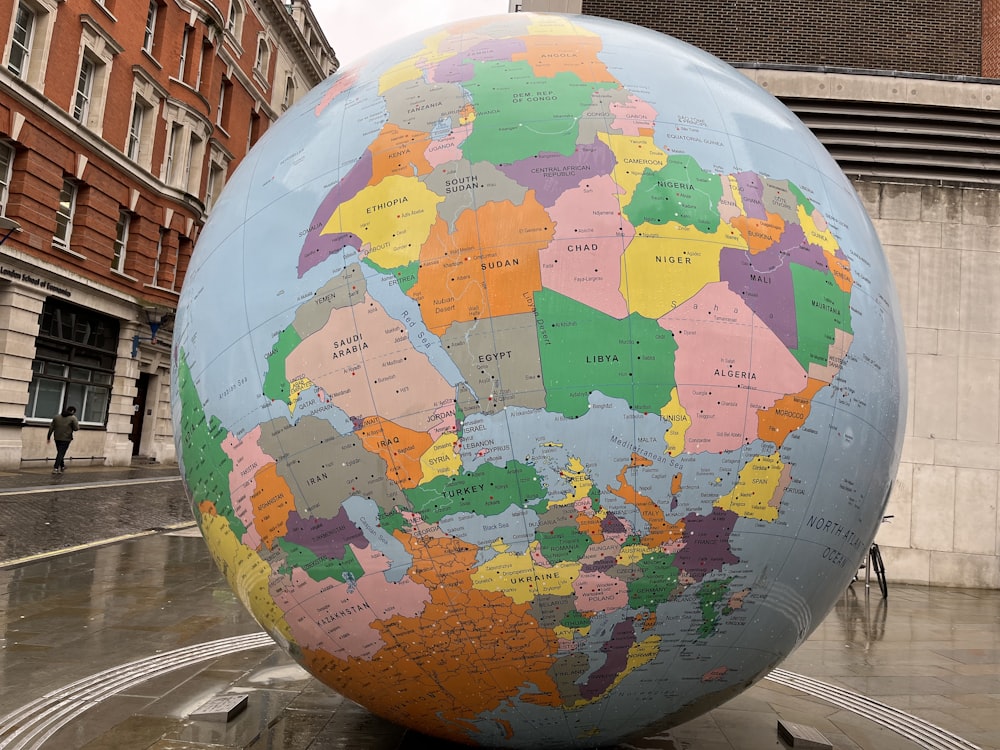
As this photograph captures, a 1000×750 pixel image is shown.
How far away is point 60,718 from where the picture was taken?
3639mm

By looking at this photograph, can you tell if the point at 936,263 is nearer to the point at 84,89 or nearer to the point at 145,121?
the point at 84,89

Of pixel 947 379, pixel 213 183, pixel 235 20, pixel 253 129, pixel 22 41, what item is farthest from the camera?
pixel 253 129

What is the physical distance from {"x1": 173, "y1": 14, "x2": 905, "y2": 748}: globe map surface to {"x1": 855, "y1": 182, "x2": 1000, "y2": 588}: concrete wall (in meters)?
7.15

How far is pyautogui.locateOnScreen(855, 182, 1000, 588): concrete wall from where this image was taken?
9164 millimetres

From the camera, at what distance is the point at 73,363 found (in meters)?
20.2

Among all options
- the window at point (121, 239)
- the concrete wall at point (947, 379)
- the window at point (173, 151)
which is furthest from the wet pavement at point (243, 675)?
the window at point (173, 151)

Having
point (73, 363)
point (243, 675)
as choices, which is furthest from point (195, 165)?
point (243, 675)

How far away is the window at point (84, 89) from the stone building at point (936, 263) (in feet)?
58.5

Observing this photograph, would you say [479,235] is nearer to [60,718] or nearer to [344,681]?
[344,681]

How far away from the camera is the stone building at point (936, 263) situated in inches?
361

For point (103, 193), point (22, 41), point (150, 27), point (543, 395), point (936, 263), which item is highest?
point (150, 27)

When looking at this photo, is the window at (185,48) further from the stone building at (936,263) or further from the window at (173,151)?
the stone building at (936,263)

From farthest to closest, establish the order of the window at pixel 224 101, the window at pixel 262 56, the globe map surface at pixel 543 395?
the window at pixel 262 56 → the window at pixel 224 101 → the globe map surface at pixel 543 395

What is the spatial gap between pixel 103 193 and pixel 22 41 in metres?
4.23
